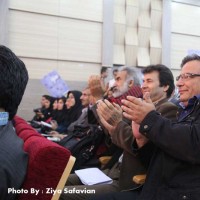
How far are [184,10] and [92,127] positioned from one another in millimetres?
7033

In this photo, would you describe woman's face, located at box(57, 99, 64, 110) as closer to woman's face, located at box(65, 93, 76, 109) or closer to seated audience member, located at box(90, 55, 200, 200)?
woman's face, located at box(65, 93, 76, 109)

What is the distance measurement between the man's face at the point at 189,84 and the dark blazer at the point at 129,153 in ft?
0.49

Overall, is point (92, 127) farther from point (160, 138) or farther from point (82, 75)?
point (82, 75)

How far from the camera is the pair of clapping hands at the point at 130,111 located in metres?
1.37

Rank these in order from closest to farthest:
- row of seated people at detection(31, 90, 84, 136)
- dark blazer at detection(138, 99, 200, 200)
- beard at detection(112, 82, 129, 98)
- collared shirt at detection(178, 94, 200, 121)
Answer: dark blazer at detection(138, 99, 200, 200)
collared shirt at detection(178, 94, 200, 121)
beard at detection(112, 82, 129, 98)
row of seated people at detection(31, 90, 84, 136)

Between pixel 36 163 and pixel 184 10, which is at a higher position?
pixel 184 10

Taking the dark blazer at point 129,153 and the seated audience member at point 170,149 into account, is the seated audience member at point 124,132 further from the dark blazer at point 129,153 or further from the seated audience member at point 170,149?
the seated audience member at point 170,149

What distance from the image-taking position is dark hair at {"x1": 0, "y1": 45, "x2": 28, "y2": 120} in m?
1.07

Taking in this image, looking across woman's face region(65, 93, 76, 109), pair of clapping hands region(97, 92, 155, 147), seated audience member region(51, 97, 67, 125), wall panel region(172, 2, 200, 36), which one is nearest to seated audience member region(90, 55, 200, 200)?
pair of clapping hands region(97, 92, 155, 147)

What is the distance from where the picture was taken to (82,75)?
757 cm

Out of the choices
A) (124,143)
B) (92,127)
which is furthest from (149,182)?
(92,127)

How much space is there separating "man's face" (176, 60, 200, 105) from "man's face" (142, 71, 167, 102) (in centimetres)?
46

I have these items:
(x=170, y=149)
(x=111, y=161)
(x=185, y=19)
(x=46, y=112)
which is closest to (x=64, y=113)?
(x=46, y=112)

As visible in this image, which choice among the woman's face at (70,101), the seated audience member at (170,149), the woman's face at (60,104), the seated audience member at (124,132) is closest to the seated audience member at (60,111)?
the woman's face at (60,104)
